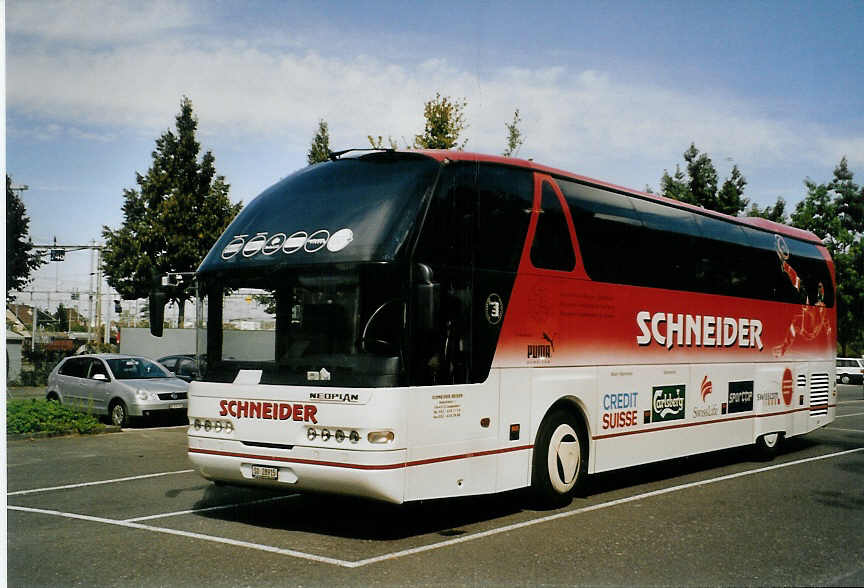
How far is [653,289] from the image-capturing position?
11.7m

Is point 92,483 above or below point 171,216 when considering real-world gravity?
below

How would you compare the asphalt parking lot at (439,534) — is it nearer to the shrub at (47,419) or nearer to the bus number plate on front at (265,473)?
the bus number plate on front at (265,473)

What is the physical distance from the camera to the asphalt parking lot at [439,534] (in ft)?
22.5

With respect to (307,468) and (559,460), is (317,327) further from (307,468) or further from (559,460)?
(559,460)

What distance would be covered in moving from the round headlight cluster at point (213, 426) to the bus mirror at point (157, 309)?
3.99 feet

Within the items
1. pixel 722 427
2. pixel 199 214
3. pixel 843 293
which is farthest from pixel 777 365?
pixel 843 293

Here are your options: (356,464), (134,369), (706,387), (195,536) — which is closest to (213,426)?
(195,536)

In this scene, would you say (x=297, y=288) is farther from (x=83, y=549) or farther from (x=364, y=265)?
(x=83, y=549)

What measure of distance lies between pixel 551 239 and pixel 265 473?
3933 mm

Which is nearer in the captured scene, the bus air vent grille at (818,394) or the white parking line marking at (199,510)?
the white parking line marking at (199,510)

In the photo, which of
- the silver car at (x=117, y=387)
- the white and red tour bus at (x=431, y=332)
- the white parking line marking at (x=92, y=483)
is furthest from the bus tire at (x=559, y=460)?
the silver car at (x=117, y=387)

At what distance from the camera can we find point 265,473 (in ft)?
27.6

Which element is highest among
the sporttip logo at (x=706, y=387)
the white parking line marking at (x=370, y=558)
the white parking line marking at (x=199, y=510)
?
the sporttip logo at (x=706, y=387)

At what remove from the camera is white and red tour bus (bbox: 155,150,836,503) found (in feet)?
26.3
